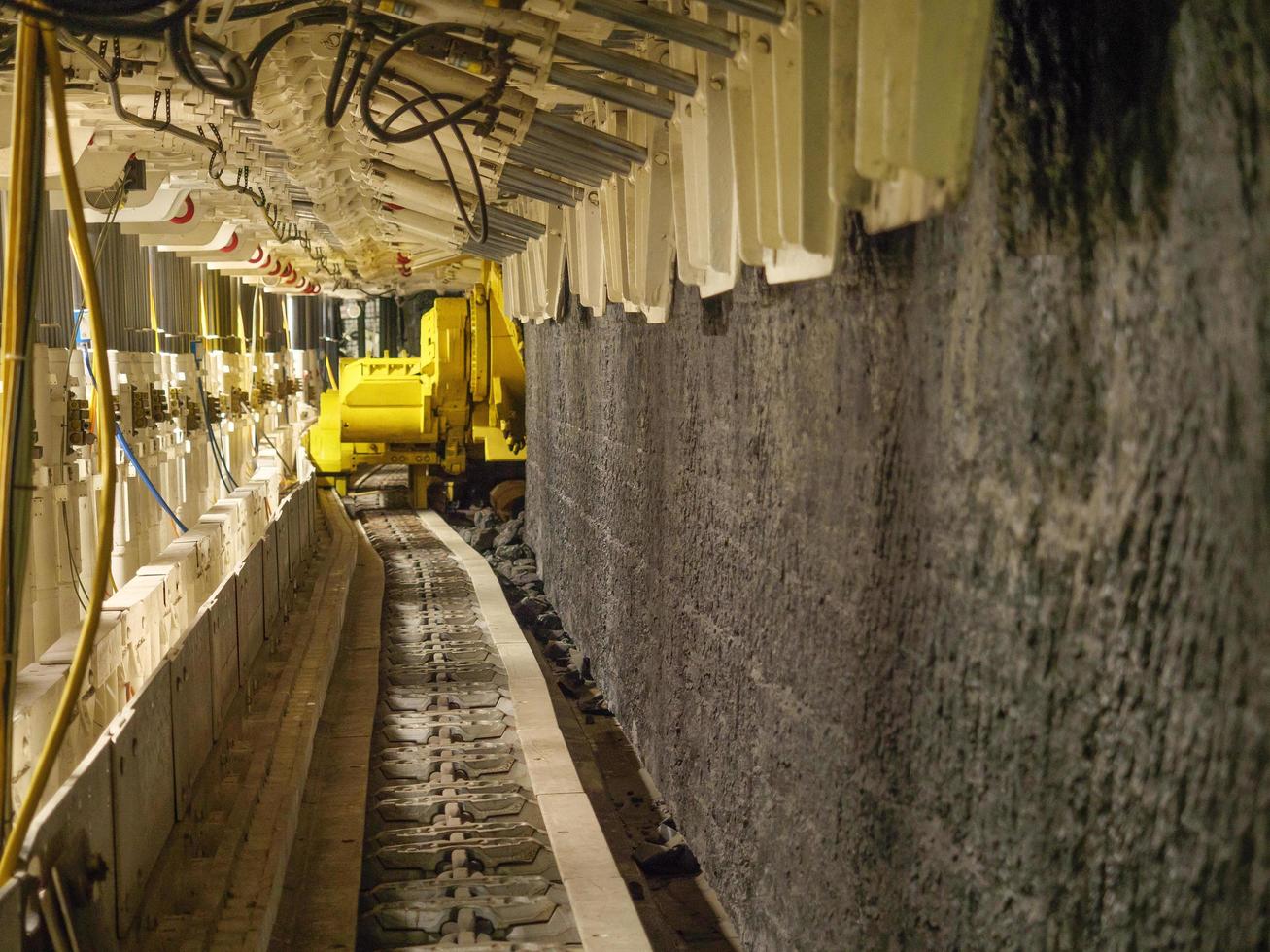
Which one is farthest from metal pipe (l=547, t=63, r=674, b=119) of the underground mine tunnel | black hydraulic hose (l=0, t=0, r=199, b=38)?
black hydraulic hose (l=0, t=0, r=199, b=38)

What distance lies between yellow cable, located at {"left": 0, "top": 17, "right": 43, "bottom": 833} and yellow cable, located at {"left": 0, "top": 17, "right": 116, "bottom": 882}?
3 centimetres

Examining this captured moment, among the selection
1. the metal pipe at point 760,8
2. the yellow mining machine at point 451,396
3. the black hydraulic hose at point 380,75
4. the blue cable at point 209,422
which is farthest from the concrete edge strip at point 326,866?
the yellow mining machine at point 451,396

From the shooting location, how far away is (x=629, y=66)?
3320 millimetres

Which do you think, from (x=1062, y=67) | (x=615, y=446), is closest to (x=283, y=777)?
(x=615, y=446)

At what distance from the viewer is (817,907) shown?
3025mm

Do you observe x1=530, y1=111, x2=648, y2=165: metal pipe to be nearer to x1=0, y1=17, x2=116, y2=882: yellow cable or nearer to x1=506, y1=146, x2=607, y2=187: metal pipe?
x1=506, y1=146, x2=607, y2=187: metal pipe

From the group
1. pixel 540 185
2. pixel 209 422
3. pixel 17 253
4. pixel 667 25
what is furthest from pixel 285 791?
pixel 209 422

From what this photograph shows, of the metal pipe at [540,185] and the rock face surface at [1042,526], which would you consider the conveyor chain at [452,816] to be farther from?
the metal pipe at [540,185]

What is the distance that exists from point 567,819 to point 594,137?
2684 mm

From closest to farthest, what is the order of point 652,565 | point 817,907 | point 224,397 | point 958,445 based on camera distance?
point 958,445, point 817,907, point 652,565, point 224,397

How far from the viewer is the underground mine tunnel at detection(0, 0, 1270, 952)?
160 cm

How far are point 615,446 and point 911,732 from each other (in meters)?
4.17

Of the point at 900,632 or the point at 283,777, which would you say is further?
the point at 283,777

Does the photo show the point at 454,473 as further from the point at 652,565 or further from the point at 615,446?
the point at 652,565
